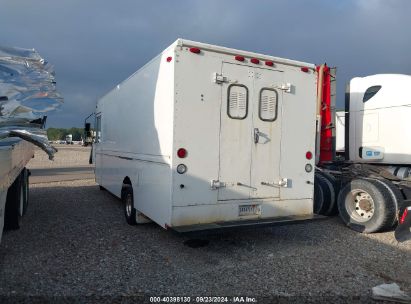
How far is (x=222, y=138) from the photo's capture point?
19.1ft

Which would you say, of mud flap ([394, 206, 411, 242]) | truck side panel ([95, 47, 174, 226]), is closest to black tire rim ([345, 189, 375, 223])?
mud flap ([394, 206, 411, 242])

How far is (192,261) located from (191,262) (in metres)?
0.05

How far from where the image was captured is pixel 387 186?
7207 millimetres

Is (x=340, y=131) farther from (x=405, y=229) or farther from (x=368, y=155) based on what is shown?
(x=405, y=229)

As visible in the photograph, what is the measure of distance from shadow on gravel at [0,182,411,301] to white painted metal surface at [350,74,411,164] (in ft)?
5.41

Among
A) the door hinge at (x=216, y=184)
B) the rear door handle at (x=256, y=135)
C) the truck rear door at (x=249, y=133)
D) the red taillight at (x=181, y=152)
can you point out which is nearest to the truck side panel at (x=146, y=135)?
the red taillight at (x=181, y=152)

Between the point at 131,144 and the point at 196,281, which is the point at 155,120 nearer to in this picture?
the point at 131,144

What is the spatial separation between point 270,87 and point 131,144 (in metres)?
2.92

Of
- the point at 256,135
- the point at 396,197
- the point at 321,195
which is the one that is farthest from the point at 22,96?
the point at 396,197

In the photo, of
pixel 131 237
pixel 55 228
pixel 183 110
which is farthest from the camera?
pixel 55 228

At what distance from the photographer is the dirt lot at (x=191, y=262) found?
14.4 feet

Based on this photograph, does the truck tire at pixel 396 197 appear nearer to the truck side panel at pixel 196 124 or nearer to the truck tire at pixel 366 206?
the truck tire at pixel 366 206

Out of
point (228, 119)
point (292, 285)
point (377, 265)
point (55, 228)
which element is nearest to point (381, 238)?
point (377, 265)

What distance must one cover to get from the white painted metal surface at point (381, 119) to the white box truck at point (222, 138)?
2197mm
